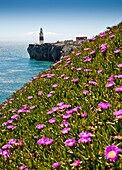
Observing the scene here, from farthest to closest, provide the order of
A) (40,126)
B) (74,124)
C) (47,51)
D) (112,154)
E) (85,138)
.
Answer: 1. (47,51)
2. (40,126)
3. (74,124)
4. (85,138)
5. (112,154)

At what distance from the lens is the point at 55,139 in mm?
4523

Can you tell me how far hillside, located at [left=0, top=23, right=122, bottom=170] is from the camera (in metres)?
3.61

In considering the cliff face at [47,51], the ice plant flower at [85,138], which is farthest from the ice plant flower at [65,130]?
the cliff face at [47,51]

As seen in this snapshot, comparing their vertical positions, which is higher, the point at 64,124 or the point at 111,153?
the point at 111,153

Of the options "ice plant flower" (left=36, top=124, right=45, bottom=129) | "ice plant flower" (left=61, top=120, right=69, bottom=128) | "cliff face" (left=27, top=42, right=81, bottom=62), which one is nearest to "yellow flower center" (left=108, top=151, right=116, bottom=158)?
"ice plant flower" (left=61, top=120, right=69, bottom=128)

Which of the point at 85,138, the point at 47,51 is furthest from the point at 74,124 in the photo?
the point at 47,51

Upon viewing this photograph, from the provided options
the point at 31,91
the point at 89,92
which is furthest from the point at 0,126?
the point at 89,92

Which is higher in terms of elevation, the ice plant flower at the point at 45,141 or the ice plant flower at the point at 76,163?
the ice plant flower at the point at 76,163

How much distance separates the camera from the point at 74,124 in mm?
4586

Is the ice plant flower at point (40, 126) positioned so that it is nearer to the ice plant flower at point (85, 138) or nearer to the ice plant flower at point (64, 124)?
the ice plant flower at point (64, 124)

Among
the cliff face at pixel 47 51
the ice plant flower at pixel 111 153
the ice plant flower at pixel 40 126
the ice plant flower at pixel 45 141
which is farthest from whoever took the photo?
the cliff face at pixel 47 51

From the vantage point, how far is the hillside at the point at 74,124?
361cm

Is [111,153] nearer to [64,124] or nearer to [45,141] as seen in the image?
[45,141]

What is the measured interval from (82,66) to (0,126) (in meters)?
2.46
